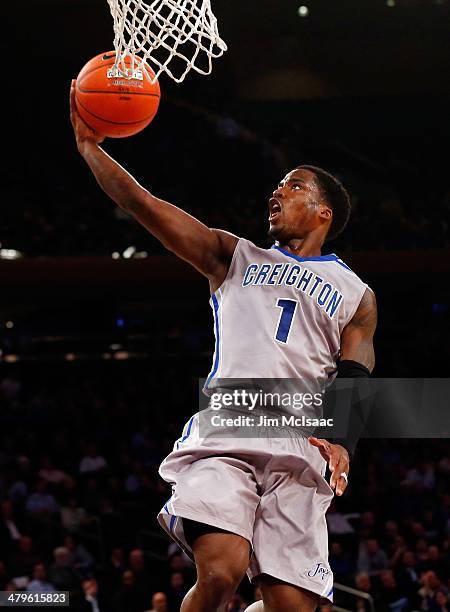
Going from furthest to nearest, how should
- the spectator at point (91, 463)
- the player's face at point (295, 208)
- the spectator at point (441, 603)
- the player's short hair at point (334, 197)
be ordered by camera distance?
the spectator at point (91, 463), the spectator at point (441, 603), the player's short hair at point (334, 197), the player's face at point (295, 208)

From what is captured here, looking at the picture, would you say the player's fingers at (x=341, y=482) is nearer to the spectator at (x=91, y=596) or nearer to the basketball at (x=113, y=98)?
the basketball at (x=113, y=98)

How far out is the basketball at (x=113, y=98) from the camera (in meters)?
3.88

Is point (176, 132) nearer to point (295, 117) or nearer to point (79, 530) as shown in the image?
point (295, 117)

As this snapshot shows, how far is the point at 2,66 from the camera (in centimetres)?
1802

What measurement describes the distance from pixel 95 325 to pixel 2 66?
5.97 meters

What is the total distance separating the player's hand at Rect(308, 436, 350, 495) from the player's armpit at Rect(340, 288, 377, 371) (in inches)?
18.2

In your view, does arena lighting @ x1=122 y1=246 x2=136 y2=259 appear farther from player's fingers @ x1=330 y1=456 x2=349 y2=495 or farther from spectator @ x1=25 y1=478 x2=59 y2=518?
player's fingers @ x1=330 y1=456 x2=349 y2=495

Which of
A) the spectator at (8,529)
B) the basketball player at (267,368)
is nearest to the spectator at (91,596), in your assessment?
the spectator at (8,529)

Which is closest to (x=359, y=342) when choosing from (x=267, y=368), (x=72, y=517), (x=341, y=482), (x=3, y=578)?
(x=267, y=368)

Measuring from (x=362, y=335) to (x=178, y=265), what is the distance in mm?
9677

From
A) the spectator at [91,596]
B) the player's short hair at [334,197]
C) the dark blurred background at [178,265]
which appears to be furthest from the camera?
the dark blurred background at [178,265]

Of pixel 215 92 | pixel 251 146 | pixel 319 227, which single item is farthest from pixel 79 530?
pixel 215 92

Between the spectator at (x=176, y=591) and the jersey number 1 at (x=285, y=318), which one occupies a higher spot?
the jersey number 1 at (x=285, y=318)

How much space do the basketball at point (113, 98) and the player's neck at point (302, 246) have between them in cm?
80
